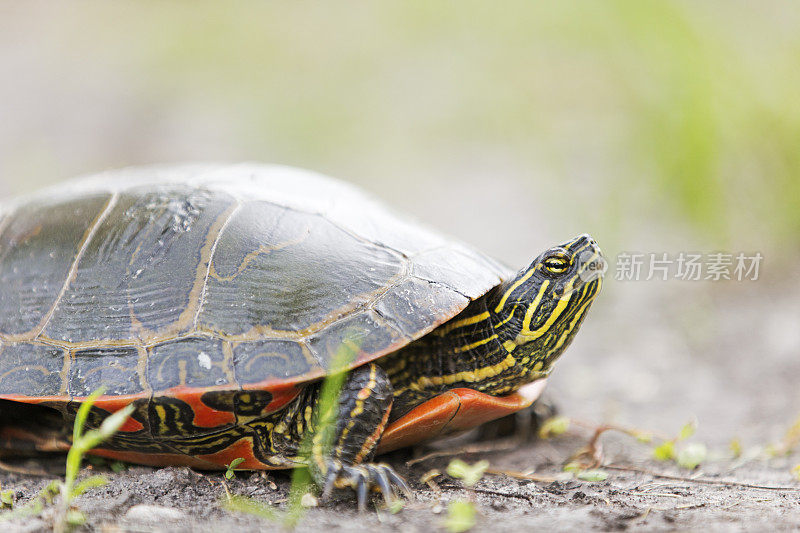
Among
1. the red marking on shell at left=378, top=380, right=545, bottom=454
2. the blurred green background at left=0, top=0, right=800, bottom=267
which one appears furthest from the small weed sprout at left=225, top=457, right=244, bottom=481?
the blurred green background at left=0, top=0, right=800, bottom=267

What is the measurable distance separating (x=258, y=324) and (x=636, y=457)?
181cm

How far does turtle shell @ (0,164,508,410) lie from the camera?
2340 millimetres

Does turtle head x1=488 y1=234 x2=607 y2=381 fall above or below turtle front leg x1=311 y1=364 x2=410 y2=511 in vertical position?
above

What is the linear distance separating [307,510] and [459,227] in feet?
14.3

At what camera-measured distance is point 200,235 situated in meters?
2.64

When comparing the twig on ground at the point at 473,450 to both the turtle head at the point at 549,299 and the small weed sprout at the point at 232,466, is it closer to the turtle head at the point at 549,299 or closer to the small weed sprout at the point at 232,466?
the turtle head at the point at 549,299

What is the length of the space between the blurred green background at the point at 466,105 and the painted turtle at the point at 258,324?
8.19ft

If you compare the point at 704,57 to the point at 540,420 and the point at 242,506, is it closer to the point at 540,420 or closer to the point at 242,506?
the point at 540,420

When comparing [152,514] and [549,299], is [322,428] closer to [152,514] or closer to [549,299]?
[152,514]

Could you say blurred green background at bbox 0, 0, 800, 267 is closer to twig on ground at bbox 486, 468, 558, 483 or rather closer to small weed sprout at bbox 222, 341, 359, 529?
twig on ground at bbox 486, 468, 558, 483

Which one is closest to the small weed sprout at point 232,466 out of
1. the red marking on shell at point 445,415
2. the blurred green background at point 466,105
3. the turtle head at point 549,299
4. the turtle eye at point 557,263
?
the red marking on shell at point 445,415

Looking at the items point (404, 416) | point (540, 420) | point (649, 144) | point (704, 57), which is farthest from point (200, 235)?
point (704, 57)

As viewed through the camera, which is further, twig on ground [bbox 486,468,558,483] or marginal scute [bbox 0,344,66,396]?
twig on ground [bbox 486,468,558,483]

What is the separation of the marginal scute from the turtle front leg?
100 cm
